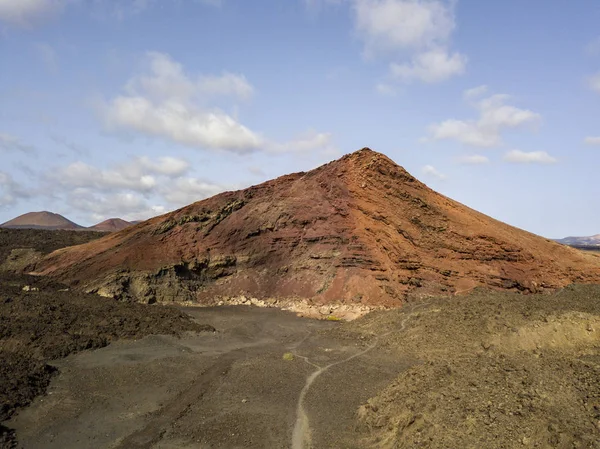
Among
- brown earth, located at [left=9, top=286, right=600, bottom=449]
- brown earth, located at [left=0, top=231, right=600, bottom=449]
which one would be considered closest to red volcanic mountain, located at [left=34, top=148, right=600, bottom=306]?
brown earth, located at [left=0, top=231, right=600, bottom=449]

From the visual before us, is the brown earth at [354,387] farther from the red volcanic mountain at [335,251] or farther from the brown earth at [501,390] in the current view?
the red volcanic mountain at [335,251]

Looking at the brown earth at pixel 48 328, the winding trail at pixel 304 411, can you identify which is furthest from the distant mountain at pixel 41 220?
the winding trail at pixel 304 411

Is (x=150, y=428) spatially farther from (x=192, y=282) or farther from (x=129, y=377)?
(x=192, y=282)

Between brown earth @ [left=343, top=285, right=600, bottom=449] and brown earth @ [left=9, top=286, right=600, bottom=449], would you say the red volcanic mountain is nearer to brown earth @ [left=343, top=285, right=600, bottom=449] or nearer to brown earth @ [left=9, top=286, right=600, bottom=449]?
brown earth @ [left=9, top=286, right=600, bottom=449]

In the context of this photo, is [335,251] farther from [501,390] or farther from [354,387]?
[501,390]

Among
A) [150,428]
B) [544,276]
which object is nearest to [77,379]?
[150,428]

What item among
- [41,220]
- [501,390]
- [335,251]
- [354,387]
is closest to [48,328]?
[354,387]
